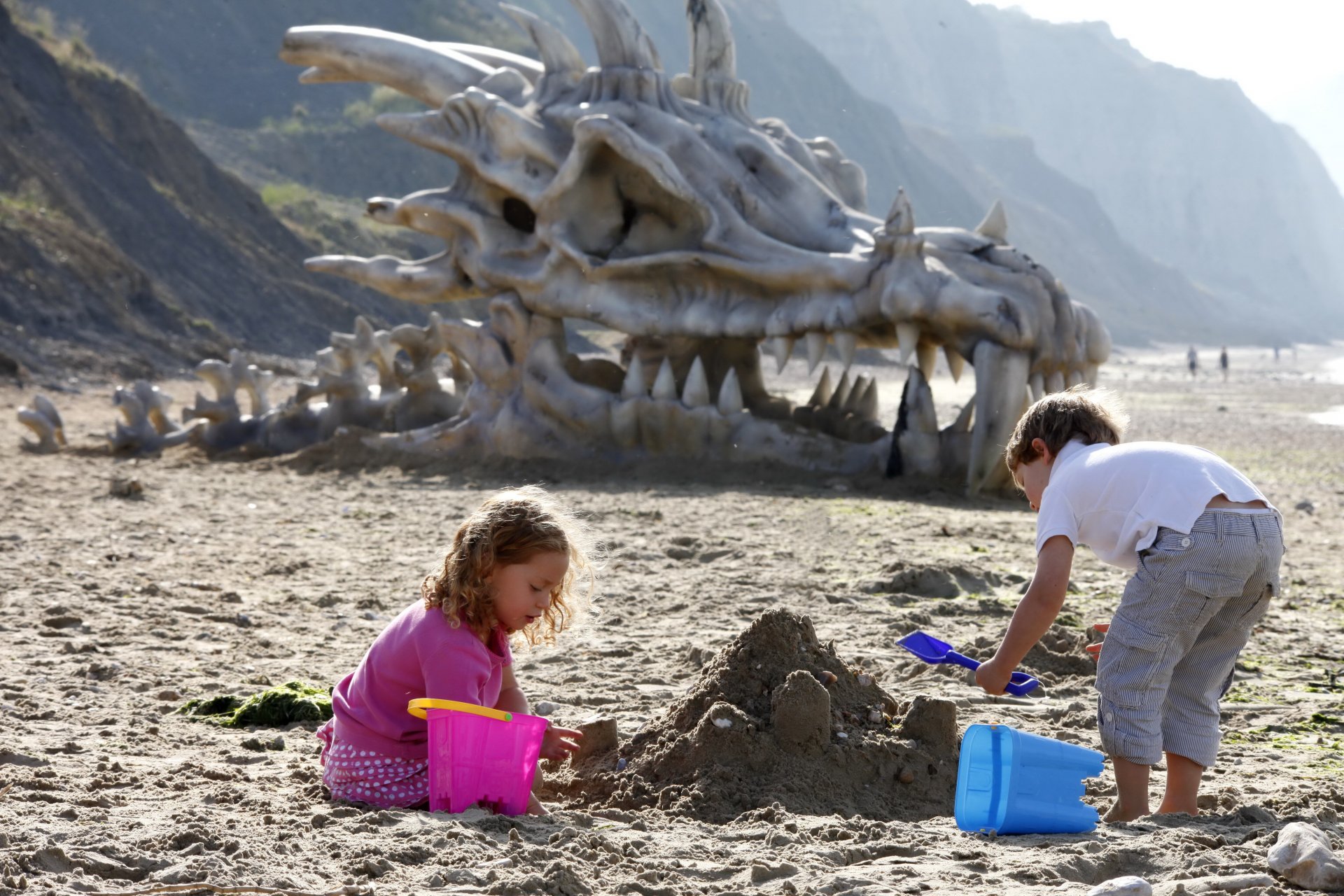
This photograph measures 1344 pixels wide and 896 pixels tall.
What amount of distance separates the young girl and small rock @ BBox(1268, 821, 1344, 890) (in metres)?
1.59

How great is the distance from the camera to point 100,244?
87.9 ft

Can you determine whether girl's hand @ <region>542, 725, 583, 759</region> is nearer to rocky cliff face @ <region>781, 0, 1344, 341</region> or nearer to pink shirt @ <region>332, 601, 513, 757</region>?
pink shirt @ <region>332, 601, 513, 757</region>

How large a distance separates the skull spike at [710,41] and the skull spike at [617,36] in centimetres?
38

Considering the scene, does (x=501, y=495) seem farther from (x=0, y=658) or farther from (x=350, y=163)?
(x=350, y=163)

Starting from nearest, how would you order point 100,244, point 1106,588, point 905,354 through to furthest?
point 1106,588 < point 905,354 < point 100,244

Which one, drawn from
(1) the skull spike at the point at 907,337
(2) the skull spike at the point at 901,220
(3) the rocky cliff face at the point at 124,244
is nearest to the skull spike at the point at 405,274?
(2) the skull spike at the point at 901,220

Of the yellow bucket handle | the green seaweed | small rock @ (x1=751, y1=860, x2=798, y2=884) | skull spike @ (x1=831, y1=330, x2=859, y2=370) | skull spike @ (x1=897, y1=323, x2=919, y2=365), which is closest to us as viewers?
small rock @ (x1=751, y1=860, x2=798, y2=884)

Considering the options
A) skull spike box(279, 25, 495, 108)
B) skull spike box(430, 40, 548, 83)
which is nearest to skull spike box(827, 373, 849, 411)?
skull spike box(430, 40, 548, 83)

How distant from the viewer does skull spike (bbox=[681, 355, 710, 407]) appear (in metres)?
9.45

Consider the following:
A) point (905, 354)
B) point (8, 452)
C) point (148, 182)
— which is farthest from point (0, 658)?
point (148, 182)

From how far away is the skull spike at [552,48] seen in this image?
33.9 ft

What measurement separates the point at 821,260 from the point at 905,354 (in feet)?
2.57

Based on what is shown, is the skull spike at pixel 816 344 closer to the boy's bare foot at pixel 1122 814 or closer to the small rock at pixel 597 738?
the small rock at pixel 597 738

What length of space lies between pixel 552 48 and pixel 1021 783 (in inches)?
325
